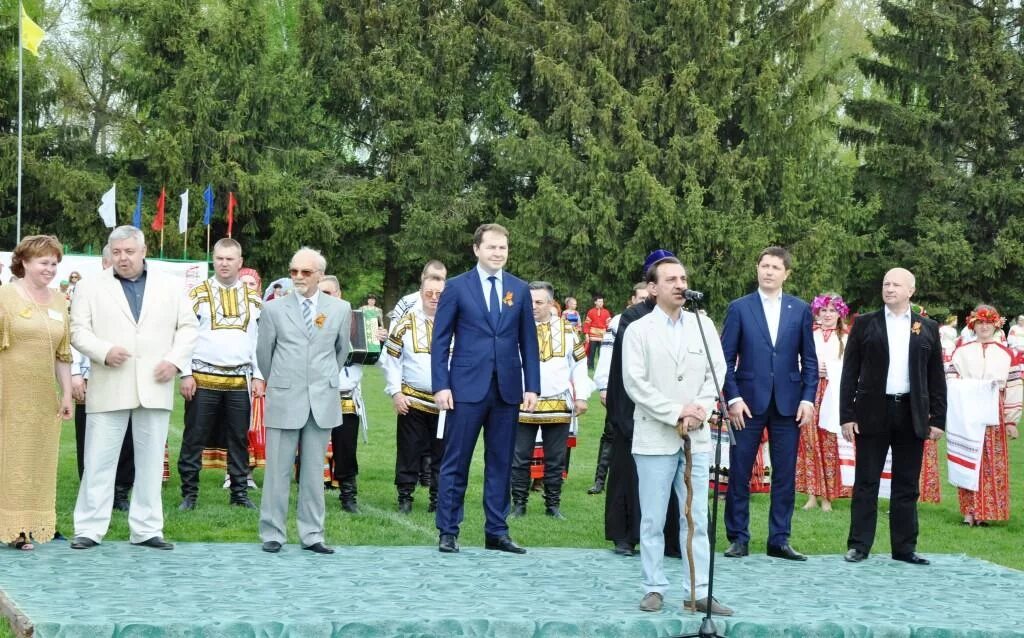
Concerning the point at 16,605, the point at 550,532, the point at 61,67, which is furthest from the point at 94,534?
the point at 61,67

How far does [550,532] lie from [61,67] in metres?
35.2

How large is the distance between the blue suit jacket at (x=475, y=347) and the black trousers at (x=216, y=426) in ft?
8.28

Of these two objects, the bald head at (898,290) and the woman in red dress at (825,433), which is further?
the woman in red dress at (825,433)

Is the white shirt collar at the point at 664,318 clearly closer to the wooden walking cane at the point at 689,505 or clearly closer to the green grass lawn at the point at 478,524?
the wooden walking cane at the point at 689,505

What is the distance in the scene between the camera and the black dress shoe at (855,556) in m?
8.57

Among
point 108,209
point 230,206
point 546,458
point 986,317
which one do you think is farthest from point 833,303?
point 230,206

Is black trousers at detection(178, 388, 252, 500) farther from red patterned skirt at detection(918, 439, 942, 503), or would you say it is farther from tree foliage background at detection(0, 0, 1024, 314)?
tree foliage background at detection(0, 0, 1024, 314)

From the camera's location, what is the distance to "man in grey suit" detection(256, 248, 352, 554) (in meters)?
8.23

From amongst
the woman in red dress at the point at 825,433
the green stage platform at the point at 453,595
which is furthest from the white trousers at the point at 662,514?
the woman in red dress at the point at 825,433

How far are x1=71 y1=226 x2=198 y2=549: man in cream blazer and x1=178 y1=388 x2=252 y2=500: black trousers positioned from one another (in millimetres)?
1911

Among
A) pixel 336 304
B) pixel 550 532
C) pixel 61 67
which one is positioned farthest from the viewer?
pixel 61 67

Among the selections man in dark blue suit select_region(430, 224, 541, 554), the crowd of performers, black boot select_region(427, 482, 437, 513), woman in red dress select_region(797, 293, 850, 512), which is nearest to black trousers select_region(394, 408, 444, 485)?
the crowd of performers

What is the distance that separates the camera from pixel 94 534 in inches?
316

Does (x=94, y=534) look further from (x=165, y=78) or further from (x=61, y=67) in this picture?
(x=61, y=67)
